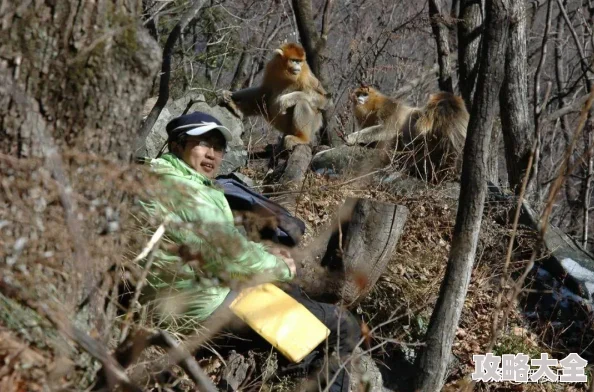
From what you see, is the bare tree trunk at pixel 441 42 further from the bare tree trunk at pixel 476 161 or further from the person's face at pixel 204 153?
the person's face at pixel 204 153

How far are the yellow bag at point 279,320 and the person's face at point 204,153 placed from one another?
881 millimetres

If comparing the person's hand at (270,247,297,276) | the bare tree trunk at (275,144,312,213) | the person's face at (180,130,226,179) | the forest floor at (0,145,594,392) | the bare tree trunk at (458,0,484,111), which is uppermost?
the bare tree trunk at (458,0,484,111)

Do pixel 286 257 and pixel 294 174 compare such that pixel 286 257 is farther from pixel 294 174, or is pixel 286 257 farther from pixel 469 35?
pixel 469 35

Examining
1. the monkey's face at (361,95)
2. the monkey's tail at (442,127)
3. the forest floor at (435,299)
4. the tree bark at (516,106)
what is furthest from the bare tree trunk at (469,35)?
the forest floor at (435,299)

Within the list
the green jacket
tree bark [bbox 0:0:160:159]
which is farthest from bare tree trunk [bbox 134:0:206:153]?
tree bark [bbox 0:0:160:159]

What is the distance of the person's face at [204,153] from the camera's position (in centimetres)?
526

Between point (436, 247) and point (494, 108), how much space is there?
85.4 inches

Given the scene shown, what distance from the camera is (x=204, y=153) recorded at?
17.3 feet

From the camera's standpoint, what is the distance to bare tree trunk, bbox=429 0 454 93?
11622mm

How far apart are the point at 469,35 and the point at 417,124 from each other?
1.26 meters

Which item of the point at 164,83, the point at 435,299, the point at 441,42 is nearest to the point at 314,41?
the point at 441,42

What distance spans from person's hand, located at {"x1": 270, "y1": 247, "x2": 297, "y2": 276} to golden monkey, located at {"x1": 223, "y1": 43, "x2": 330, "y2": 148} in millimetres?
5770

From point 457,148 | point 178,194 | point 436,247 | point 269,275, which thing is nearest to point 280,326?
point 269,275

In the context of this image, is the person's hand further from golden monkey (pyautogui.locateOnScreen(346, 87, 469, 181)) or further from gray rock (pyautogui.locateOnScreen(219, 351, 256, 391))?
golden monkey (pyautogui.locateOnScreen(346, 87, 469, 181))
